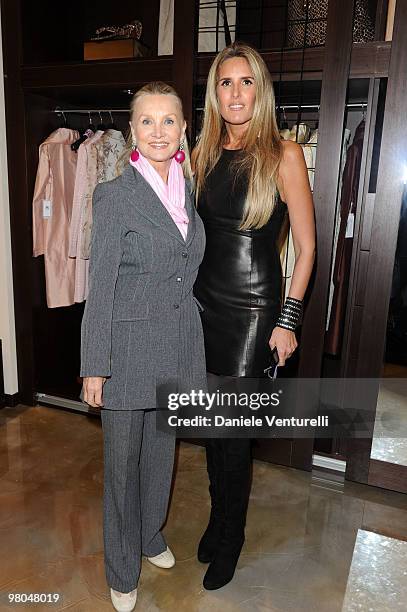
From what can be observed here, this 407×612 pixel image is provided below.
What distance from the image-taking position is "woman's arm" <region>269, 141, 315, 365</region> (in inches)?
60.1

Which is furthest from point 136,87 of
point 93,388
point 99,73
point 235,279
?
point 93,388

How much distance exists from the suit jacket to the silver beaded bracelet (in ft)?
0.97

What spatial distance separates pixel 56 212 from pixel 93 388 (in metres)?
1.70

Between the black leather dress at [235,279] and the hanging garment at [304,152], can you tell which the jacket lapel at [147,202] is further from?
the hanging garment at [304,152]

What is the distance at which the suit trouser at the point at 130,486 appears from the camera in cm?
152

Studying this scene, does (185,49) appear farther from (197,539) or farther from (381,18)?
(197,539)

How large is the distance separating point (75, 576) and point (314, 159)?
199 cm

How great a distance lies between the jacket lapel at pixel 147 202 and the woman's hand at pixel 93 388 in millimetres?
463

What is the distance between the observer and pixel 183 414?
1.84 metres

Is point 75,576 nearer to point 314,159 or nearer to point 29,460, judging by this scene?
point 29,460

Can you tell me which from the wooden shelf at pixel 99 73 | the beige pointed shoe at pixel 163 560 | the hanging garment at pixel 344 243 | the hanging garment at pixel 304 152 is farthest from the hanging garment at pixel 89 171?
the beige pointed shoe at pixel 163 560

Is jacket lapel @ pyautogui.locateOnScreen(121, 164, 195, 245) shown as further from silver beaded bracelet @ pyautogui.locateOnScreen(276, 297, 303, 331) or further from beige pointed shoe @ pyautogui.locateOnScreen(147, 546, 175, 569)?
beige pointed shoe @ pyautogui.locateOnScreen(147, 546, 175, 569)

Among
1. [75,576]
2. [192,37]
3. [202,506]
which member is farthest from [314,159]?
[75,576]

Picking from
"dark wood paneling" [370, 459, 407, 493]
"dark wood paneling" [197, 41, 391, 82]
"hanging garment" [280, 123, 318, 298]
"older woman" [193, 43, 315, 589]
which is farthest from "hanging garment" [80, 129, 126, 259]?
"dark wood paneling" [370, 459, 407, 493]
